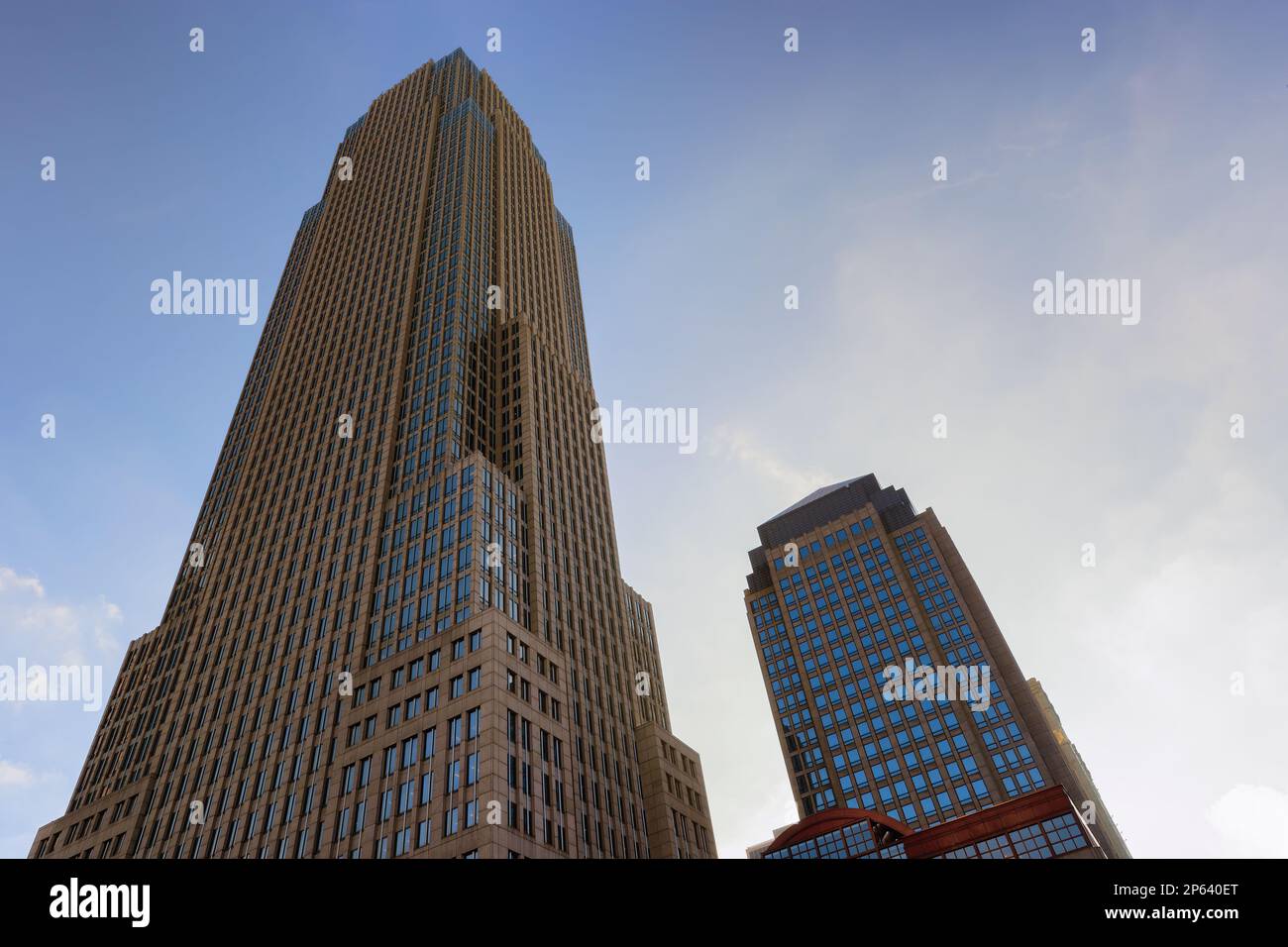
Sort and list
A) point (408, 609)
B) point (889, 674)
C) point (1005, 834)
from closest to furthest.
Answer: point (408, 609), point (1005, 834), point (889, 674)

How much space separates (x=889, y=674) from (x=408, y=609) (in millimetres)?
90347

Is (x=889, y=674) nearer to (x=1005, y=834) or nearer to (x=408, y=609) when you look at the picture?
(x=1005, y=834)

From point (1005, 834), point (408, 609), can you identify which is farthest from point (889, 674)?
point (408, 609)

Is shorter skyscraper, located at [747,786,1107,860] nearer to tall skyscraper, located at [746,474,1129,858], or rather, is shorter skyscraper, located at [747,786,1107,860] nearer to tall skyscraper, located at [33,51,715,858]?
tall skyscraper, located at [746,474,1129,858]

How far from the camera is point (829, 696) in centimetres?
14212

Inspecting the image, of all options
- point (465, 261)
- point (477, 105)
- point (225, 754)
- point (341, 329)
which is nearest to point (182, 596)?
point (225, 754)

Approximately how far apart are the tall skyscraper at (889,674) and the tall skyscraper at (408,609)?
5053 centimetres

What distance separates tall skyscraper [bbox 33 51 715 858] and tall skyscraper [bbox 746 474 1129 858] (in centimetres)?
5053

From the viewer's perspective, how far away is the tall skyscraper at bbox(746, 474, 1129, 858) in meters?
123

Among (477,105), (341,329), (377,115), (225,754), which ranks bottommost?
(225,754)

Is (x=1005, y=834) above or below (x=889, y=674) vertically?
below

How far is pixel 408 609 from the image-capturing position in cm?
7538
